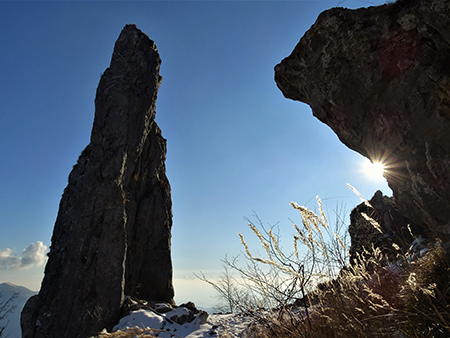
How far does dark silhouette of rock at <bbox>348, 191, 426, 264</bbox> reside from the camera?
283cm

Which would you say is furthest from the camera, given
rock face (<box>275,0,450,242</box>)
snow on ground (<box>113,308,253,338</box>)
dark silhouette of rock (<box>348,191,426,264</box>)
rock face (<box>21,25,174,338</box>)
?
rock face (<box>21,25,174,338</box>)

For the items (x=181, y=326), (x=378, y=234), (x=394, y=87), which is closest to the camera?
(x=394, y=87)

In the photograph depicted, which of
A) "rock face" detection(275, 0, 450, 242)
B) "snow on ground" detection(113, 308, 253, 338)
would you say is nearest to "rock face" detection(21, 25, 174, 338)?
"snow on ground" detection(113, 308, 253, 338)

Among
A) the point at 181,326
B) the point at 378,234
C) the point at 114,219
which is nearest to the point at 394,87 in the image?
the point at 181,326

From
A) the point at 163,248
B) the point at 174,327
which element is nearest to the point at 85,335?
the point at 174,327

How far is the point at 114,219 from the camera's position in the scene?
1017cm

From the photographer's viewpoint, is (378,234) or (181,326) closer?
(181,326)

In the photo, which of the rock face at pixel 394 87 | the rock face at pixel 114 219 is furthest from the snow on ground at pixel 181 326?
the rock face at pixel 394 87

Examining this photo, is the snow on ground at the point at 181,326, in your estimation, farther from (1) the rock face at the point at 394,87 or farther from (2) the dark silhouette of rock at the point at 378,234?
(1) the rock face at the point at 394,87

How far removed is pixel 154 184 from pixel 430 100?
1320cm

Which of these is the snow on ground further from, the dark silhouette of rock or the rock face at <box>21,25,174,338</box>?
the dark silhouette of rock

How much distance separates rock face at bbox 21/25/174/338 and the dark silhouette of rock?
7595mm

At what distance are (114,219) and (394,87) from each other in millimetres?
9899

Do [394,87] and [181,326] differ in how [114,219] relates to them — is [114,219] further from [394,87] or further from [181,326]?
[394,87]
